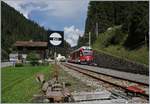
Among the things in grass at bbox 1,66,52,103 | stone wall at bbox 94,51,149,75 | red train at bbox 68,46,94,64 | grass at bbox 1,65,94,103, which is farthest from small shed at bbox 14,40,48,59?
grass at bbox 1,65,94,103

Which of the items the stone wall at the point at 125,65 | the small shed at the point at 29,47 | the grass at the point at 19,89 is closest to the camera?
the grass at the point at 19,89

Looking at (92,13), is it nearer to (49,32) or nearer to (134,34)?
(134,34)

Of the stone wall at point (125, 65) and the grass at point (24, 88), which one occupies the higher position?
the stone wall at point (125, 65)

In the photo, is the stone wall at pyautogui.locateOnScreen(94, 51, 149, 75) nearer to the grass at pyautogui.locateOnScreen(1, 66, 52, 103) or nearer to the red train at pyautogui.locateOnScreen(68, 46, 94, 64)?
the red train at pyautogui.locateOnScreen(68, 46, 94, 64)

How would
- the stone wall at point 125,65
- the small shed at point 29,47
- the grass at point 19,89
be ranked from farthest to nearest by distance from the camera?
the small shed at point 29,47
the stone wall at point 125,65
the grass at point 19,89

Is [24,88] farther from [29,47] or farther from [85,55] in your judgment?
[29,47]

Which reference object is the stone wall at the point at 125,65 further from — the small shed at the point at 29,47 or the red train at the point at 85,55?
the small shed at the point at 29,47

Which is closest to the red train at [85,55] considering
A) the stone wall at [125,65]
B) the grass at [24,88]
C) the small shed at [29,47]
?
the stone wall at [125,65]

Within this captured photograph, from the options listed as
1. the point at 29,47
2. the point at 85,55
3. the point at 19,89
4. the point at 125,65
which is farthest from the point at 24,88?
the point at 29,47

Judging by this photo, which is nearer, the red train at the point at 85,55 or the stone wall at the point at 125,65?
the stone wall at the point at 125,65

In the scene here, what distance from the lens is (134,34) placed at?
61094 millimetres

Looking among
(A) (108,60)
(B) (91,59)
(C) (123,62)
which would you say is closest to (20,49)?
(B) (91,59)

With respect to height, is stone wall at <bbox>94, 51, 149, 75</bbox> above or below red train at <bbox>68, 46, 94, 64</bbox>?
below

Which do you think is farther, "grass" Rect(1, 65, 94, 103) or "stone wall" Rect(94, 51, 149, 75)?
"stone wall" Rect(94, 51, 149, 75)
